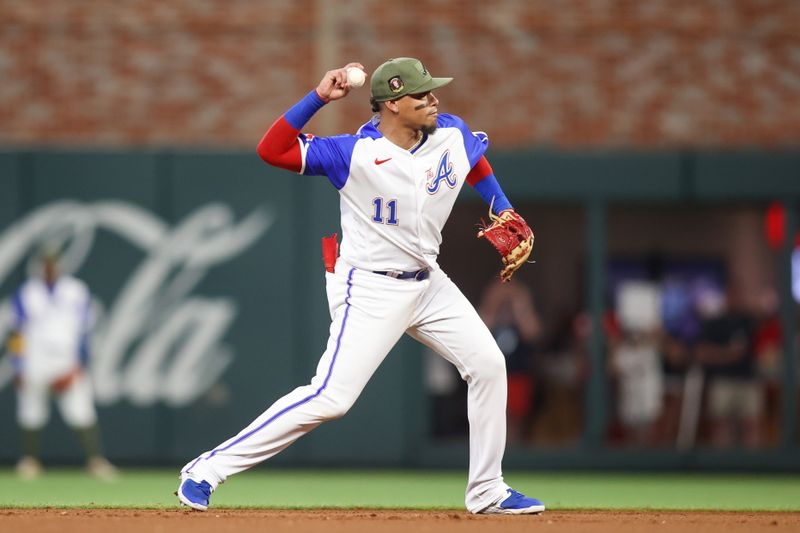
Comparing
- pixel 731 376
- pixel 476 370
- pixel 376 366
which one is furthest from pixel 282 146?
pixel 731 376

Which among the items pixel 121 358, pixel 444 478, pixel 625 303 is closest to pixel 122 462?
pixel 121 358

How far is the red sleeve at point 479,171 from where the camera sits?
716 centimetres

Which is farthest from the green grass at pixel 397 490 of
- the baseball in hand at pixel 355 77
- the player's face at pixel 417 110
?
the baseball in hand at pixel 355 77

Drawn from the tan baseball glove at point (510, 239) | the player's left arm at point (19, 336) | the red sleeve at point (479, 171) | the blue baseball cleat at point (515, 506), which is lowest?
the blue baseball cleat at point (515, 506)

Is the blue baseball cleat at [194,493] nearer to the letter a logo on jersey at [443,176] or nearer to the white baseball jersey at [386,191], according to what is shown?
the white baseball jersey at [386,191]

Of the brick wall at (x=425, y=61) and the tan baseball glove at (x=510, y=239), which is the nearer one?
the tan baseball glove at (x=510, y=239)

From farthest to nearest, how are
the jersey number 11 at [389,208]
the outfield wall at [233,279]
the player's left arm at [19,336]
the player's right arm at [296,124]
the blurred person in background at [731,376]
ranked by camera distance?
the blurred person in background at [731,376], the outfield wall at [233,279], the player's left arm at [19,336], the jersey number 11 at [389,208], the player's right arm at [296,124]

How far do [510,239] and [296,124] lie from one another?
4.20 ft

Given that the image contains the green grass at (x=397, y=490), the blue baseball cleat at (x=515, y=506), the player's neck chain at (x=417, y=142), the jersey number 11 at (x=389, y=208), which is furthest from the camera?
Result: the green grass at (x=397, y=490)

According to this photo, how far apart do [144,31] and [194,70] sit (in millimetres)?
634

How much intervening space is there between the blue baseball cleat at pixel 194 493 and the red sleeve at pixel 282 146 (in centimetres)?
157

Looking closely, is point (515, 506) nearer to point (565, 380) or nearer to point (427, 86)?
point (427, 86)

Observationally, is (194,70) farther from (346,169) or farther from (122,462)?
(346,169)

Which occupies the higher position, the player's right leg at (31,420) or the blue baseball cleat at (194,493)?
the blue baseball cleat at (194,493)
